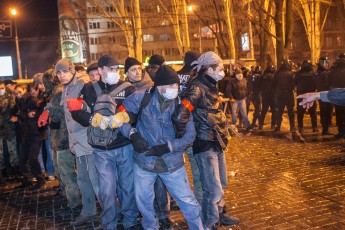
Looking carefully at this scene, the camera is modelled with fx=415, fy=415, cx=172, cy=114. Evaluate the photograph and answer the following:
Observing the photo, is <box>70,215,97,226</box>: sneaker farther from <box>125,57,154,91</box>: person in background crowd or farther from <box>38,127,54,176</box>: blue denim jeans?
<box>38,127,54,176</box>: blue denim jeans

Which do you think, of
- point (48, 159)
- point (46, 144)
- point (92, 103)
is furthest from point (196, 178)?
point (46, 144)

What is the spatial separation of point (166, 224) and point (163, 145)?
1648 millimetres

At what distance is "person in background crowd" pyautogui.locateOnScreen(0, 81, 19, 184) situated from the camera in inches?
347

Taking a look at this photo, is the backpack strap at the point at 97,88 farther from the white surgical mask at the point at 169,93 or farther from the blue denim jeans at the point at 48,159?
the blue denim jeans at the point at 48,159

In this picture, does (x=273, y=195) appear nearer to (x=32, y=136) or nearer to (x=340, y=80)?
(x=32, y=136)

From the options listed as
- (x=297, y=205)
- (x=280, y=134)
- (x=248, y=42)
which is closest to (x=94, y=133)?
(x=297, y=205)

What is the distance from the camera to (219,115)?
508cm

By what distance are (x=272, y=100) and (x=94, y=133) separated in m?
9.19

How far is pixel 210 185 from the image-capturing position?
4914mm

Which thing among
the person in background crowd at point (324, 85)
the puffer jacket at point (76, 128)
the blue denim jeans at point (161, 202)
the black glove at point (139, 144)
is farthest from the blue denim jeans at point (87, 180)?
the person in background crowd at point (324, 85)

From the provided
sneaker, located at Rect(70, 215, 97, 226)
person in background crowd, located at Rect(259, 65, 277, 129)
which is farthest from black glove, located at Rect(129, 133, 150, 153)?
person in background crowd, located at Rect(259, 65, 277, 129)

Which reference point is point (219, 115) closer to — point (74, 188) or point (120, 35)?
point (74, 188)

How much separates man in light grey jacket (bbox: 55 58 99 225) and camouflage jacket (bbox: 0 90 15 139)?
129 inches

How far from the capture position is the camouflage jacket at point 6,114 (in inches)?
347
